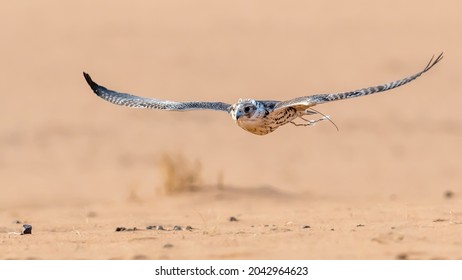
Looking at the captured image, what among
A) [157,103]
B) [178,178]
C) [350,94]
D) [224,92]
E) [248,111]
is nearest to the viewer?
[350,94]

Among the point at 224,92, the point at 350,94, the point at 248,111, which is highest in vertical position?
the point at 224,92

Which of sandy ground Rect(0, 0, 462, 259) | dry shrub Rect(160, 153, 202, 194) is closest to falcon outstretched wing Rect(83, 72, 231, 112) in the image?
sandy ground Rect(0, 0, 462, 259)

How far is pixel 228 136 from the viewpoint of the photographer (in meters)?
24.3

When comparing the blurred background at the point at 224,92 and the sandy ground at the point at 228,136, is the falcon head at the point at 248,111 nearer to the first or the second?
the sandy ground at the point at 228,136

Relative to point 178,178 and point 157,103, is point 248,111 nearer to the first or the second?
point 157,103

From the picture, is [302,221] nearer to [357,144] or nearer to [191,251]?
[191,251]

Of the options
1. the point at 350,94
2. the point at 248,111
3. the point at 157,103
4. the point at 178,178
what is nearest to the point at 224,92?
the point at 178,178

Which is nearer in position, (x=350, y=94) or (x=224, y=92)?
(x=350, y=94)

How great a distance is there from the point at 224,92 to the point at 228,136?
2.31 metres

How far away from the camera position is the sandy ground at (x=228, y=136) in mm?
10555

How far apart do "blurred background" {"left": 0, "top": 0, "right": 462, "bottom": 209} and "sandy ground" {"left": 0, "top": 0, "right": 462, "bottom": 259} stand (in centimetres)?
6

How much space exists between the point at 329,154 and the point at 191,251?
14.6 metres

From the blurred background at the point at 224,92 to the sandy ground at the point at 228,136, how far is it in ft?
0.21

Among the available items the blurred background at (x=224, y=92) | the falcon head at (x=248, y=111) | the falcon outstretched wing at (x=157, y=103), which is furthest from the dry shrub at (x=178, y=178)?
the falcon head at (x=248, y=111)
